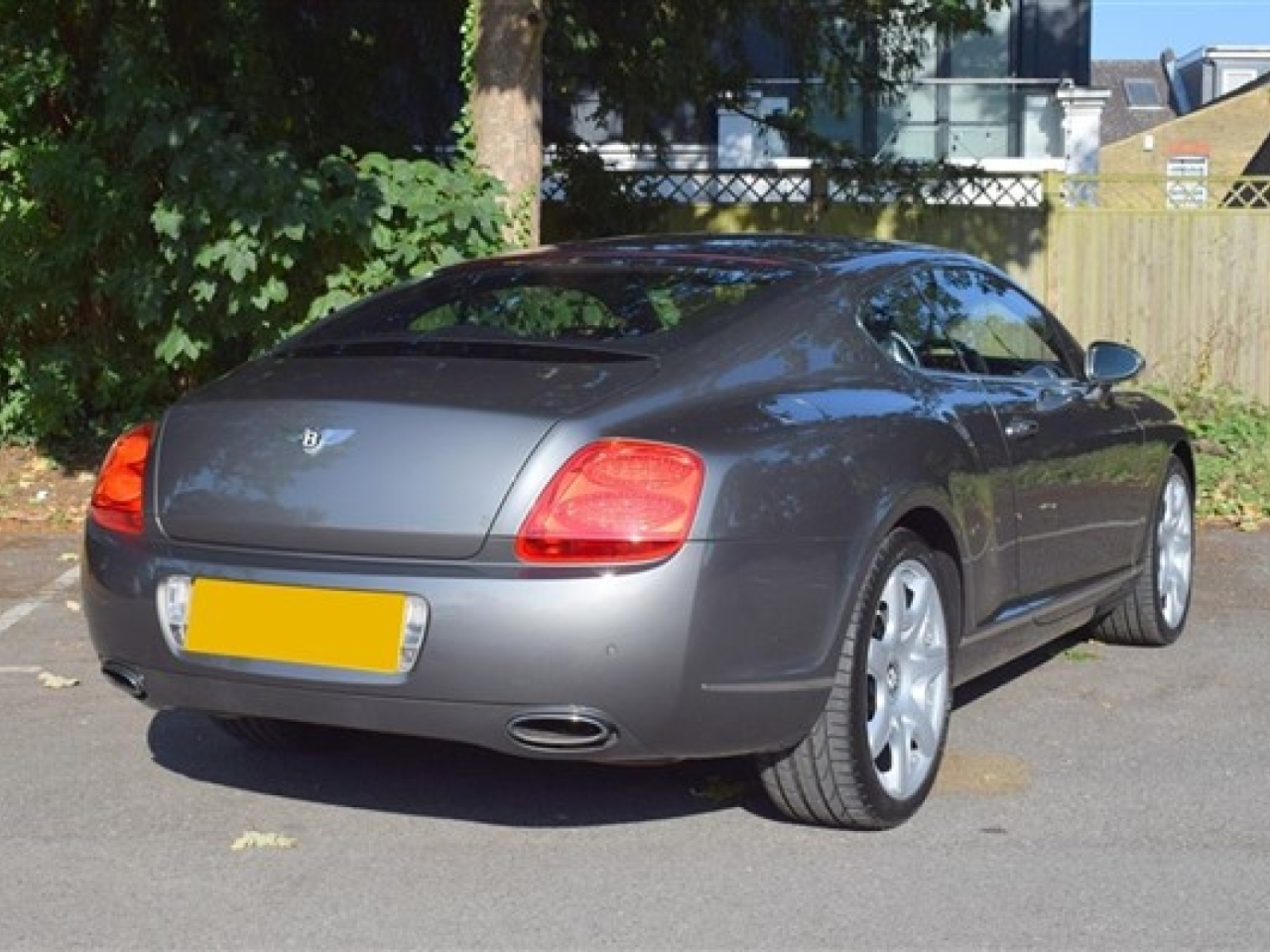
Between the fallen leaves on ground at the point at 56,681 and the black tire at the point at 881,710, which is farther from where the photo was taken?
the fallen leaves on ground at the point at 56,681

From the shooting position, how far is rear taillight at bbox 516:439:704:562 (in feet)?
14.3

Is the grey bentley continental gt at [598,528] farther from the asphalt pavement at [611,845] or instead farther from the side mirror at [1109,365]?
the side mirror at [1109,365]

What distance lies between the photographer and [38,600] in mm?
8234

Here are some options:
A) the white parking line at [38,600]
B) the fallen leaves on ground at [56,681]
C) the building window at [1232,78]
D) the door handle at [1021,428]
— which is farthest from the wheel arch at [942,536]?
the building window at [1232,78]

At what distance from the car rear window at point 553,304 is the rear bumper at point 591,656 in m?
0.79

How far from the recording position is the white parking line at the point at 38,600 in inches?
307

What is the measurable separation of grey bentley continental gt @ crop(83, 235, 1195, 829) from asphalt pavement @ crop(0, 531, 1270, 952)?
0.26 m

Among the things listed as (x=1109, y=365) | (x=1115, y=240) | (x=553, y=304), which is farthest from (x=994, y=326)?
(x=1115, y=240)

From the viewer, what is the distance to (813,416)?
4828 millimetres

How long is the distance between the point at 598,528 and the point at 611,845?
0.91 meters

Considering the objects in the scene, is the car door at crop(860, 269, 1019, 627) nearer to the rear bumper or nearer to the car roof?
the car roof

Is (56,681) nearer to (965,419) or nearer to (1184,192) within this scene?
(965,419)

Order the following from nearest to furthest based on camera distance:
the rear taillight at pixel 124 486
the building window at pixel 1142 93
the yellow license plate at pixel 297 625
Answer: the yellow license plate at pixel 297 625, the rear taillight at pixel 124 486, the building window at pixel 1142 93

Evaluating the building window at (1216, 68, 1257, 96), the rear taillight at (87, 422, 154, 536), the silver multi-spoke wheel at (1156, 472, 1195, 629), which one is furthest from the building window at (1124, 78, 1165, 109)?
the rear taillight at (87, 422, 154, 536)
